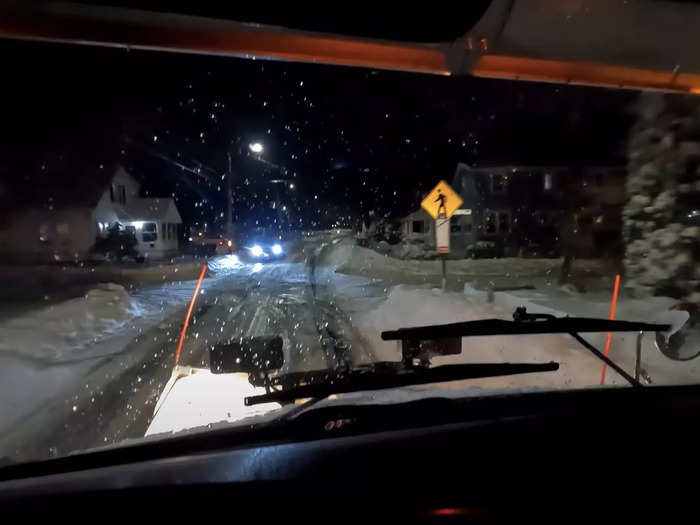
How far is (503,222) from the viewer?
138ft

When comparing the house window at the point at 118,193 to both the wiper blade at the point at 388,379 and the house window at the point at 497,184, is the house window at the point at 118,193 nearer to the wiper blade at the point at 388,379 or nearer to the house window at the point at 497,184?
the house window at the point at 497,184

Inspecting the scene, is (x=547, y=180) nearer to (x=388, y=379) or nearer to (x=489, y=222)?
(x=489, y=222)

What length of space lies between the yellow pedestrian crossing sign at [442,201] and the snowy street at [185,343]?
213 centimetres

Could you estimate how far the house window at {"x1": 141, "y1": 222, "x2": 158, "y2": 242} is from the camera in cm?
5132

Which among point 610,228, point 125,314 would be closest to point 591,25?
point 610,228

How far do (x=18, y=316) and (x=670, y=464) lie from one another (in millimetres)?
14551

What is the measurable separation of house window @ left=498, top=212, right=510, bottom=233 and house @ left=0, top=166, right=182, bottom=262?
24123 mm

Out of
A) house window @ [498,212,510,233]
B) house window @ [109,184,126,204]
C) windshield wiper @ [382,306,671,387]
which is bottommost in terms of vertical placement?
windshield wiper @ [382,306,671,387]

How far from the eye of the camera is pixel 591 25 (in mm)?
5723

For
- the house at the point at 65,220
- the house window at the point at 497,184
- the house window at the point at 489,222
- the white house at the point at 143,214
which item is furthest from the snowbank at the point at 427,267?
the white house at the point at 143,214

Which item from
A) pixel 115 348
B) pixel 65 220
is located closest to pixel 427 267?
pixel 115 348

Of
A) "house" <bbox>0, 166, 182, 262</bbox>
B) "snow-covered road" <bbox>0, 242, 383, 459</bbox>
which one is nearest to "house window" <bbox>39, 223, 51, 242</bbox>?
"house" <bbox>0, 166, 182, 262</bbox>

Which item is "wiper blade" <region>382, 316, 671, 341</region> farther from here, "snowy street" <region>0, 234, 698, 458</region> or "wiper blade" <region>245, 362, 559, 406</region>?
"snowy street" <region>0, 234, 698, 458</region>

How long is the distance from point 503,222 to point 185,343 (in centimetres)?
3396
